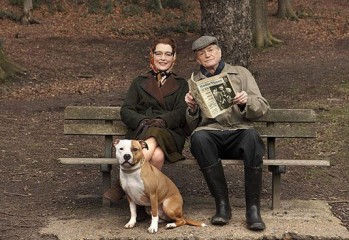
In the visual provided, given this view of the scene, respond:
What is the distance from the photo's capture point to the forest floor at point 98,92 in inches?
259

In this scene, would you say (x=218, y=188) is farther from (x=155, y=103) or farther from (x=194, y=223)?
(x=155, y=103)


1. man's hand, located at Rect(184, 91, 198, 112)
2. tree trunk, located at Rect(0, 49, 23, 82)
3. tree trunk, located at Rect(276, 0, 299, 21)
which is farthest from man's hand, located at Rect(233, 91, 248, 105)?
tree trunk, located at Rect(276, 0, 299, 21)

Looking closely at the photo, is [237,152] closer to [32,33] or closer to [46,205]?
[46,205]

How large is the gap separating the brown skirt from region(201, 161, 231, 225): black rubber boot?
0.31 metres

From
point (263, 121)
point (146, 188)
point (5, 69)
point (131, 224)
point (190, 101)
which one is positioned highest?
point (5, 69)

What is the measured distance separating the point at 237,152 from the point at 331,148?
118 inches

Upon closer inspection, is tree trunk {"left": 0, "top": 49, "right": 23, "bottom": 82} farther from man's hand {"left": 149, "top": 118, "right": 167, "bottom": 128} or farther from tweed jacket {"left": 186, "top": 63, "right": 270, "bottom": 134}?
tweed jacket {"left": 186, "top": 63, "right": 270, "bottom": 134}

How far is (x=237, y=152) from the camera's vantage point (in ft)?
18.2

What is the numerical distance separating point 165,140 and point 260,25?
569 inches

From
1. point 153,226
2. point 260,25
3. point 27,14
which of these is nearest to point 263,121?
point 153,226

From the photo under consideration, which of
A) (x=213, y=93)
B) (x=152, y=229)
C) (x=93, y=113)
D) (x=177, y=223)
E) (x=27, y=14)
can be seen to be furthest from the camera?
(x=27, y=14)

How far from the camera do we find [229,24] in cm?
837

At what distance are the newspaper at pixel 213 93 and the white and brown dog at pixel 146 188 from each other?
602 millimetres

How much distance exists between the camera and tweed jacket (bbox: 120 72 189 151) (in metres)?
5.71
